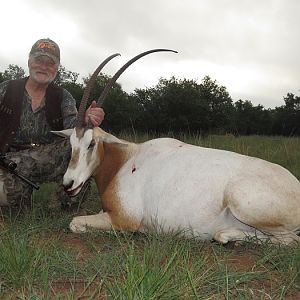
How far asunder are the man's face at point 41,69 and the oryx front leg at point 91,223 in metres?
1.78

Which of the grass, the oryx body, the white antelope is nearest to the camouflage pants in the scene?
the white antelope

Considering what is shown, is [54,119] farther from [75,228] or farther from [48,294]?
[48,294]

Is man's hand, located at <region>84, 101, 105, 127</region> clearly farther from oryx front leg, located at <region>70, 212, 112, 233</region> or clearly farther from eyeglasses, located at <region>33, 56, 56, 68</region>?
eyeglasses, located at <region>33, 56, 56, 68</region>

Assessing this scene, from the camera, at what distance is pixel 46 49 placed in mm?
5242

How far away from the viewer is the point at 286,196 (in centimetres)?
376

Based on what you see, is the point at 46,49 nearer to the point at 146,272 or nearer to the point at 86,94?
the point at 86,94

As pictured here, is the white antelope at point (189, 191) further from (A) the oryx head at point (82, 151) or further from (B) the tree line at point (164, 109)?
(B) the tree line at point (164, 109)

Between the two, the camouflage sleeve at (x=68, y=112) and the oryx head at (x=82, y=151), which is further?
the camouflage sleeve at (x=68, y=112)

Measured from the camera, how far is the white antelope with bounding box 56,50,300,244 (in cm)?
373

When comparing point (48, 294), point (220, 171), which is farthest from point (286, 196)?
point (48, 294)

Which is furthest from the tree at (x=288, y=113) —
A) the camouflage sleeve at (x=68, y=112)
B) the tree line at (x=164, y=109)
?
the camouflage sleeve at (x=68, y=112)

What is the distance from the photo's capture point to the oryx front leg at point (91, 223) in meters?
4.20

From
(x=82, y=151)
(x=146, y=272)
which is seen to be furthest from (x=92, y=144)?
(x=146, y=272)

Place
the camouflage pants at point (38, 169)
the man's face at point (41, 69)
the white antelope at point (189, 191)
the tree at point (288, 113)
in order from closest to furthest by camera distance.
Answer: the white antelope at point (189, 191), the camouflage pants at point (38, 169), the man's face at point (41, 69), the tree at point (288, 113)
